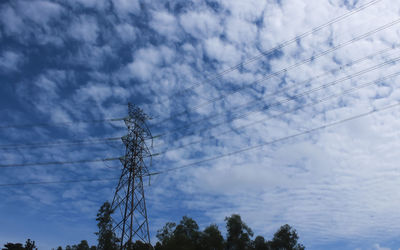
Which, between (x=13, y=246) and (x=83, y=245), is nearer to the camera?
(x=13, y=246)

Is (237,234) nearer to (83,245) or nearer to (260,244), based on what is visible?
(260,244)

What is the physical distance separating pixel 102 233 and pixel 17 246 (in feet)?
44.1

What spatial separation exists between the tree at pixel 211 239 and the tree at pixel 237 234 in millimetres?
4306

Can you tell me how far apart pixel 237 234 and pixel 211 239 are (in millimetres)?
7738

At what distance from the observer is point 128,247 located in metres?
26.1

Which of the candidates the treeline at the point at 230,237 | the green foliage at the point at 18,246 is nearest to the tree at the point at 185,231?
the treeline at the point at 230,237

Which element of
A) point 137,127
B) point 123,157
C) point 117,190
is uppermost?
point 137,127

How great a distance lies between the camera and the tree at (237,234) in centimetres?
6675

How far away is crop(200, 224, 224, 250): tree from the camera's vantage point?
63119 millimetres

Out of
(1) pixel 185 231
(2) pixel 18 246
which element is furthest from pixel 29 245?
(1) pixel 185 231

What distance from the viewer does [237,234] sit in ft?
223

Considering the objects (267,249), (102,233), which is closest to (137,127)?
(102,233)

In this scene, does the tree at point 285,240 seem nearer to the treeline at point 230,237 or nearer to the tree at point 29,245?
the treeline at point 230,237

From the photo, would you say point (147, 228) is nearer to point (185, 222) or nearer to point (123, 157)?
point (123, 157)
